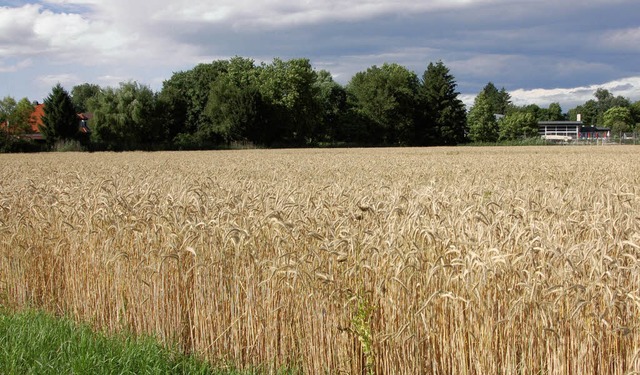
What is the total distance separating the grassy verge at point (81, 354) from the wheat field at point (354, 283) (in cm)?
23

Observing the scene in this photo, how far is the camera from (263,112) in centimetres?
7562

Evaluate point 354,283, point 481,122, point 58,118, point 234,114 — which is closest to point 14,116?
point 58,118

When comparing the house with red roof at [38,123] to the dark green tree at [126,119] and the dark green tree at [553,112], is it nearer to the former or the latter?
the dark green tree at [126,119]

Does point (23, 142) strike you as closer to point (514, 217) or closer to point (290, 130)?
point (290, 130)

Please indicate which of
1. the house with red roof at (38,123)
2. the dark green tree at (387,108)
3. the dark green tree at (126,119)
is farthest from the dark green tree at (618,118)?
the house with red roof at (38,123)

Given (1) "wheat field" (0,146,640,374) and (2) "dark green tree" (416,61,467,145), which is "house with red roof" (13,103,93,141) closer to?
(2) "dark green tree" (416,61,467,145)

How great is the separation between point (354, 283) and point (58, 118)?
227ft

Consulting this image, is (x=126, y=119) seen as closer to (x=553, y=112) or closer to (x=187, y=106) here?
(x=187, y=106)

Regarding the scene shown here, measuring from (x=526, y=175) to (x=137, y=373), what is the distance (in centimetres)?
1294

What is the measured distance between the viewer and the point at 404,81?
3730 inches

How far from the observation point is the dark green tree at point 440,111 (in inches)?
3558

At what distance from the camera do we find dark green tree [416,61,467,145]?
90375 millimetres

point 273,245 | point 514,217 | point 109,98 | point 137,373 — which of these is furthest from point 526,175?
point 109,98

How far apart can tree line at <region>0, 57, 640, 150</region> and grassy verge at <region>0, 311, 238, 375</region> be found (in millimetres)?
61889
